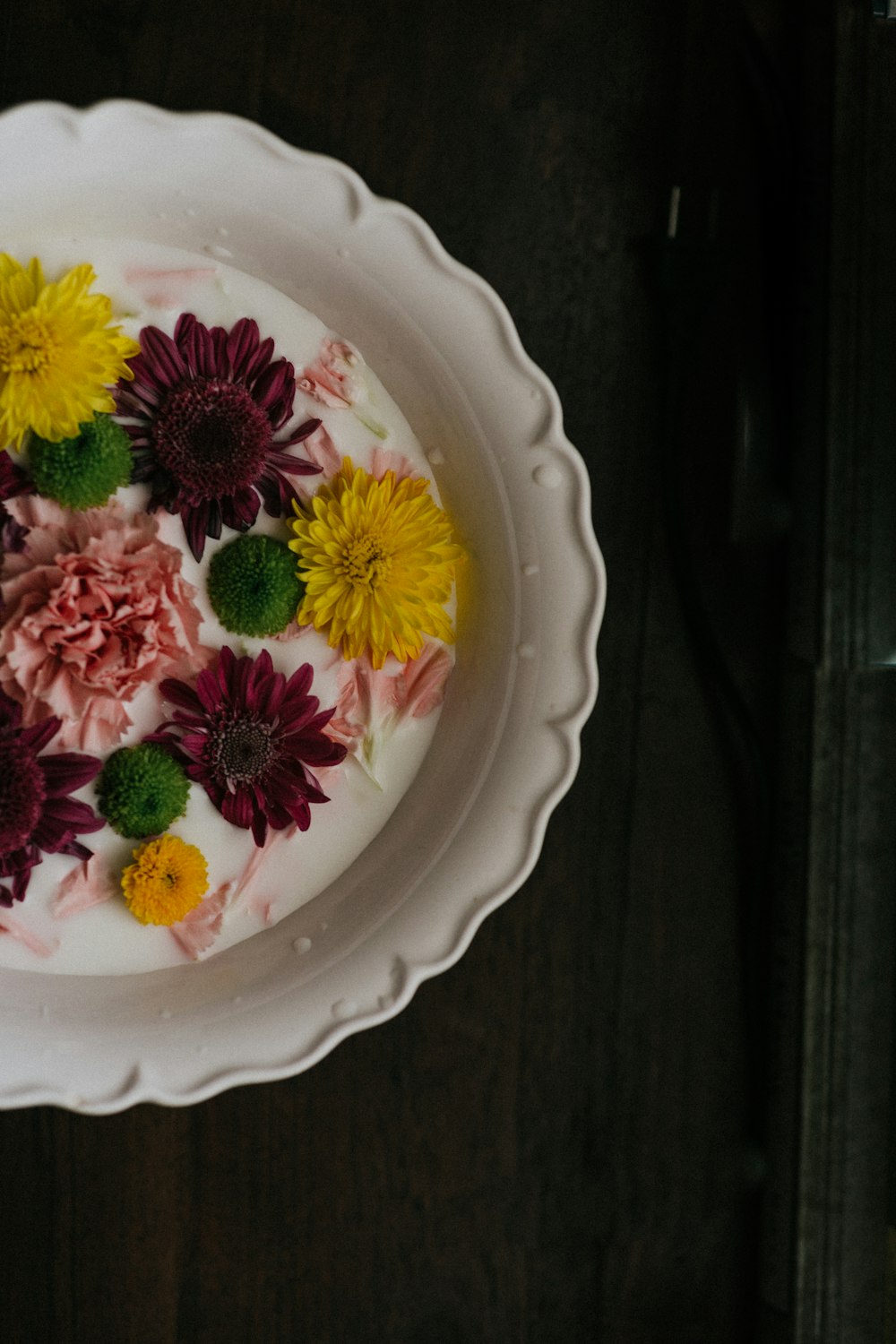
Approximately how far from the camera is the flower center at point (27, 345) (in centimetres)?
53

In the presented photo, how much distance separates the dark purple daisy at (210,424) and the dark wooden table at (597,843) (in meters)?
0.20

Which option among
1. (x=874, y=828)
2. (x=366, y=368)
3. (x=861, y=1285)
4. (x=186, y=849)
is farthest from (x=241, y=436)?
(x=861, y=1285)

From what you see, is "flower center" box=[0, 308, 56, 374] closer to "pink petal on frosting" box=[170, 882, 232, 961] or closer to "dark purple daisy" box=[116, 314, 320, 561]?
"dark purple daisy" box=[116, 314, 320, 561]

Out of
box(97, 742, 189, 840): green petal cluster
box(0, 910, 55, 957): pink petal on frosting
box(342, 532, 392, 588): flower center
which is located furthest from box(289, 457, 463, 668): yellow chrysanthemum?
box(0, 910, 55, 957): pink petal on frosting

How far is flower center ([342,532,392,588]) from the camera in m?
0.58

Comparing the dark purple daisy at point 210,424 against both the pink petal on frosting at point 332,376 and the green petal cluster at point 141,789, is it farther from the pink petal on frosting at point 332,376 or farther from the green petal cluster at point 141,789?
the green petal cluster at point 141,789

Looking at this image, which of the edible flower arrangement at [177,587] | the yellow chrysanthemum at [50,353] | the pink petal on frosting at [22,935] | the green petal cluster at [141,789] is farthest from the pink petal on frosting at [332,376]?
the pink petal on frosting at [22,935]

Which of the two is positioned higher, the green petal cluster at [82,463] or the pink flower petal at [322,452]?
the pink flower petal at [322,452]

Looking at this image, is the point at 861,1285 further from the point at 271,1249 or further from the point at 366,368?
the point at 366,368

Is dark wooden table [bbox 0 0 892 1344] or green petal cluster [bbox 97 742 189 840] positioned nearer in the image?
green petal cluster [bbox 97 742 189 840]

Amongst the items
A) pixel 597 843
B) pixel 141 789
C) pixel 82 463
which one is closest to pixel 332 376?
pixel 82 463

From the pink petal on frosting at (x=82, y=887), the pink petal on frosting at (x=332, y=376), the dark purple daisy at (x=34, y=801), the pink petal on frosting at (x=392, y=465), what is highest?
the pink petal on frosting at (x=332, y=376)

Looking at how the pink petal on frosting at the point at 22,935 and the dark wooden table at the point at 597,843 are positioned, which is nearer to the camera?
the pink petal on frosting at the point at 22,935

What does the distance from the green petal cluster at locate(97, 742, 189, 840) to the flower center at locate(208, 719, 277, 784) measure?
0.03m
